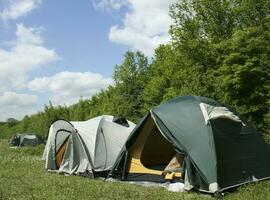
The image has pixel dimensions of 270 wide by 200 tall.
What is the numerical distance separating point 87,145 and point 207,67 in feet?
54.8

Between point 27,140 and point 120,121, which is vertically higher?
point 27,140

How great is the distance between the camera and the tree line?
22797 millimetres

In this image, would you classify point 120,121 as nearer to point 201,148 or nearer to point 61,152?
point 61,152

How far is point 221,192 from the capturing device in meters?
9.74

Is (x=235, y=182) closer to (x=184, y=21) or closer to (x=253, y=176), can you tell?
(x=253, y=176)

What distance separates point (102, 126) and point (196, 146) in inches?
212

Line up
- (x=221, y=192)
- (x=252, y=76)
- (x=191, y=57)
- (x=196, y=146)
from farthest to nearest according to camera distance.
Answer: (x=191, y=57)
(x=252, y=76)
(x=196, y=146)
(x=221, y=192)

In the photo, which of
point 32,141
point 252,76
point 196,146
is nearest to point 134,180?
point 196,146

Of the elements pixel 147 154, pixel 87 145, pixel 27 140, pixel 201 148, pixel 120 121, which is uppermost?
pixel 27 140

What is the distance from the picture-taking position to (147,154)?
44.3ft

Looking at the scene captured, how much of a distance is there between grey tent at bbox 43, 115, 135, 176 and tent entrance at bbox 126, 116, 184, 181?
152 cm

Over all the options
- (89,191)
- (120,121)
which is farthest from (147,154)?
(89,191)

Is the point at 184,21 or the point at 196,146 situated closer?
the point at 196,146

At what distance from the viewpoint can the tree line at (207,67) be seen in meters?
22.8
